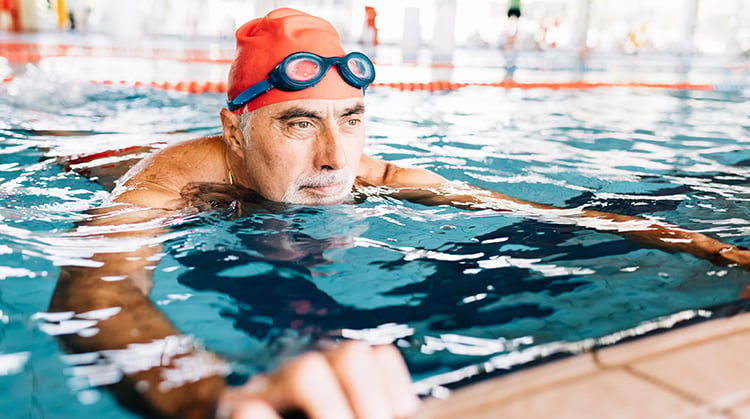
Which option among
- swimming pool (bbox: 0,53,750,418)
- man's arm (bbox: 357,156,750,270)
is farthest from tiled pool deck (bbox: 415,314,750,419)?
man's arm (bbox: 357,156,750,270)

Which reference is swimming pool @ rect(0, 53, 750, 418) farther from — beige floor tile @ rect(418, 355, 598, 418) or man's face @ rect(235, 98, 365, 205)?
beige floor tile @ rect(418, 355, 598, 418)

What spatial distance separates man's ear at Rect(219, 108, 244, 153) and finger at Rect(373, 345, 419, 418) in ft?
6.69

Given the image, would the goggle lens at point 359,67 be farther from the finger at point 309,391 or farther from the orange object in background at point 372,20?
the orange object in background at point 372,20

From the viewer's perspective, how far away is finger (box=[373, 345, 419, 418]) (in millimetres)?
1152

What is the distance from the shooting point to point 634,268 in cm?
239

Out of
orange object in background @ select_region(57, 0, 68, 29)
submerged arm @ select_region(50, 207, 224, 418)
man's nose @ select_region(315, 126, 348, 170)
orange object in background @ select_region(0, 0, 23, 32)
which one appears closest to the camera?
submerged arm @ select_region(50, 207, 224, 418)

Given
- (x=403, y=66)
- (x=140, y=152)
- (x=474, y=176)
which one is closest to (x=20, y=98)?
(x=140, y=152)

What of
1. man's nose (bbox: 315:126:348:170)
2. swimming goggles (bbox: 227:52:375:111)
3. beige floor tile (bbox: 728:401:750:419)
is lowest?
beige floor tile (bbox: 728:401:750:419)

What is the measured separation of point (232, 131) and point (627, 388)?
2245 mm

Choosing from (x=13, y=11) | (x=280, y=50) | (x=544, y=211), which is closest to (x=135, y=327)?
(x=280, y=50)

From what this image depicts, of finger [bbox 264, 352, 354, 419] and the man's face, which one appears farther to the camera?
the man's face

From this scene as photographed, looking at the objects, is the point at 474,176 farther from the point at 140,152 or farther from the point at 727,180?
the point at 140,152

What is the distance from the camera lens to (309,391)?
105 cm

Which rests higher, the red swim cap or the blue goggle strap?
the red swim cap
